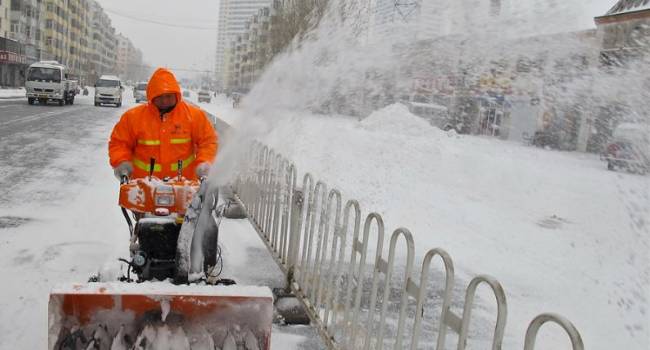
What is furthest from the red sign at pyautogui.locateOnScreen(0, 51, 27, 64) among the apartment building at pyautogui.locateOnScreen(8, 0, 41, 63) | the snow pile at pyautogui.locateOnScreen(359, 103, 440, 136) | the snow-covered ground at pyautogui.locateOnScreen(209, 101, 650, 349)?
the snow-covered ground at pyautogui.locateOnScreen(209, 101, 650, 349)

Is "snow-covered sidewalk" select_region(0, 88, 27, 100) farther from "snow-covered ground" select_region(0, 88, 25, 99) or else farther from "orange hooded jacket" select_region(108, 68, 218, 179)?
"orange hooded jacket" select_region(108, 68, 218, 179)

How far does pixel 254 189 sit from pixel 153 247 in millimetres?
3529

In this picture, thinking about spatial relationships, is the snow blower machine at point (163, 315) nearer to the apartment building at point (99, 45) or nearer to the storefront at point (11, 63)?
the storefront at point (11, 63)

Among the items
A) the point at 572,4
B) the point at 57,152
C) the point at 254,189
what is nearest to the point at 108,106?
the point at 57,152

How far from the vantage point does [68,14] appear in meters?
92.2

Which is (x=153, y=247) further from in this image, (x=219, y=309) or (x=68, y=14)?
(x=68, y=14)

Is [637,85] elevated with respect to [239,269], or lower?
elevated

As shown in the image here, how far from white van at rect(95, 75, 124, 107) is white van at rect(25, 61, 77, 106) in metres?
5.01

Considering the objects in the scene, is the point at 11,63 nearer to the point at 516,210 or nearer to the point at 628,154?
the point at 516,210

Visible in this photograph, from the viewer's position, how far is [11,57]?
2203 inches

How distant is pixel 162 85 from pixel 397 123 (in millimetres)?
20325

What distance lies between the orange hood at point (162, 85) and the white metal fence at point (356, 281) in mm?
1379

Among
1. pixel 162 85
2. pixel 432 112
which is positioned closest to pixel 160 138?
pixel 162 85

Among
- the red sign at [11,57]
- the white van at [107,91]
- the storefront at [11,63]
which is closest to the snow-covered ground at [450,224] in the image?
the white van at [107,91]
